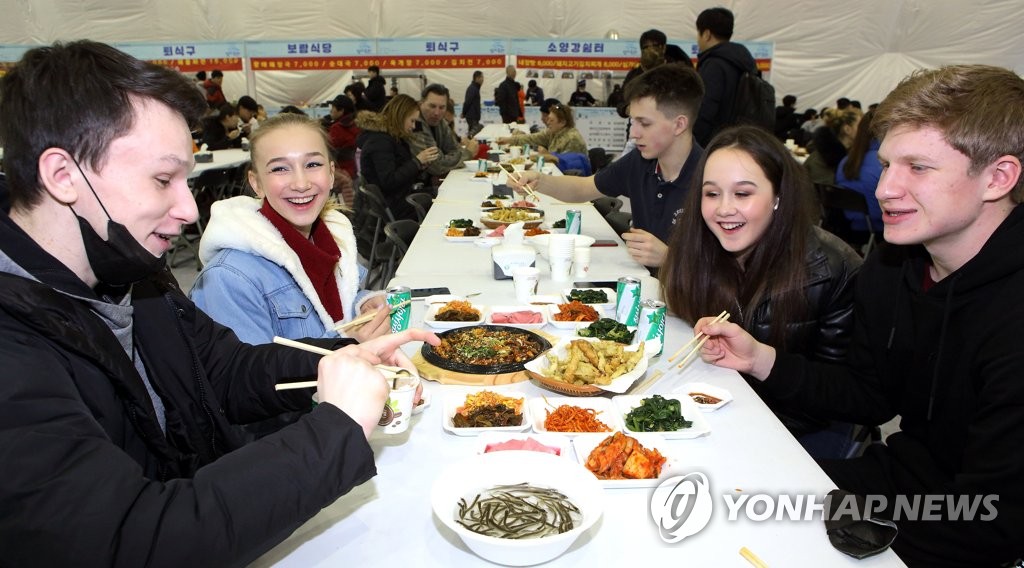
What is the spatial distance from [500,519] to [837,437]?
141 cm

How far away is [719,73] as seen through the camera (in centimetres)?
463

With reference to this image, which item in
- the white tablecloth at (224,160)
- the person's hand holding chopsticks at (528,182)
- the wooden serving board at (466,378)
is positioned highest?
the person's hand holding chopsticks at (528,182)

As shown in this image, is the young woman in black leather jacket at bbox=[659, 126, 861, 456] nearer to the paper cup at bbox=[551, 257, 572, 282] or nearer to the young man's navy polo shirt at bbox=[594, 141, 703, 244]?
the paper cup at bbox=[551, 257, 572, 282]

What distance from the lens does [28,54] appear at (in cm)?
108

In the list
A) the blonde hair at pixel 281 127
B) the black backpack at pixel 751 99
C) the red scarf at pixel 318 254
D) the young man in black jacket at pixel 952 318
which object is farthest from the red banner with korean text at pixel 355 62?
the young man in black jacket at pixel 952 318

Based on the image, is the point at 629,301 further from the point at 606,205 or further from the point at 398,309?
the point at 606,205

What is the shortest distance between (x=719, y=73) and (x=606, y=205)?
1.24 m

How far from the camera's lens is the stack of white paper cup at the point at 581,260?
2742 millimetres

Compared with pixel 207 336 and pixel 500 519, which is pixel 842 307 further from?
pixel 207 336

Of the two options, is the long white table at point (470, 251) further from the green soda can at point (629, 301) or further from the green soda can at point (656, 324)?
the green soda can at point (656, 324)

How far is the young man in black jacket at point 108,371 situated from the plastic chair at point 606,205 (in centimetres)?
351

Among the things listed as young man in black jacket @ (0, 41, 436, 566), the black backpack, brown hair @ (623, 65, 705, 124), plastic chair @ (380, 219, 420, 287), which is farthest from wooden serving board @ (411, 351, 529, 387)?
the black backpack

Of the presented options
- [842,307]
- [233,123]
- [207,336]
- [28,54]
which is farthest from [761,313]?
[233,123]

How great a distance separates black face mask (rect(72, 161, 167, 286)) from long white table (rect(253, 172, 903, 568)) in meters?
0.56
